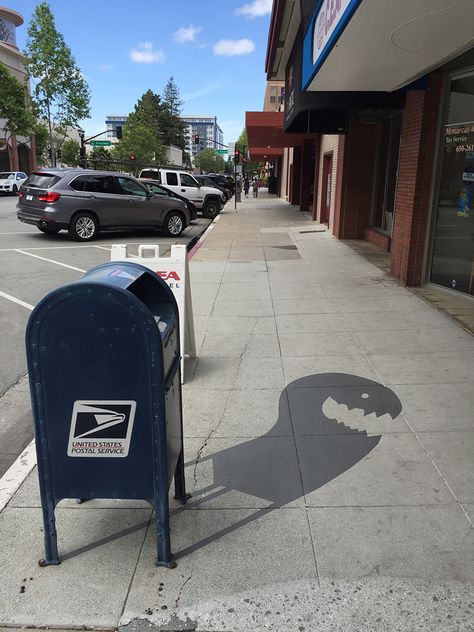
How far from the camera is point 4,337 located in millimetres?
6602

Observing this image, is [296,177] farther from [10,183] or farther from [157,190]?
[10,183]

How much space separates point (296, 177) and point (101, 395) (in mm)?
30206

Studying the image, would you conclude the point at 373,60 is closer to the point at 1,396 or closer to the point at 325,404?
the point at 325,404

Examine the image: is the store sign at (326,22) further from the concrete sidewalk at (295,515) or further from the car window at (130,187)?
the car window at (130,187)

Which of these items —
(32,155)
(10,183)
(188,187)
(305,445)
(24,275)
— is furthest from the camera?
(32,155)

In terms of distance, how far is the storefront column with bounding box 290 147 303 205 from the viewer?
29.6 m

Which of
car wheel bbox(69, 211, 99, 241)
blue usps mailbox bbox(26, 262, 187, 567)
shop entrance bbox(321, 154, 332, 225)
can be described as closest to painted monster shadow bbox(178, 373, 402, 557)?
blue usps mailbox bbox(26, 262, 187, 567)

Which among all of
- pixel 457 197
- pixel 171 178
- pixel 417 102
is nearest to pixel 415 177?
pixel 457 197

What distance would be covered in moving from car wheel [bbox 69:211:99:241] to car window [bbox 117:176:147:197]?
133 cm

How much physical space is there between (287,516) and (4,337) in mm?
4883

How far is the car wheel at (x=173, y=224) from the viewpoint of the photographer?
1622 cm

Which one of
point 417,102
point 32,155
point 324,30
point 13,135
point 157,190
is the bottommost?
point 157,190

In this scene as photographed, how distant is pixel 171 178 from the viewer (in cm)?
2284

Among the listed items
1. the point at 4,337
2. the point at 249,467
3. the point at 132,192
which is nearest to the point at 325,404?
the point at 249,467
